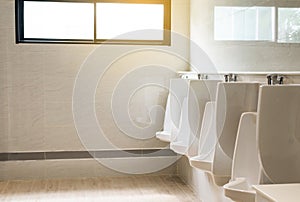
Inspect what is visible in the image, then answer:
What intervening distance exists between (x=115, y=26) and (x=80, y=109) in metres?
0.93

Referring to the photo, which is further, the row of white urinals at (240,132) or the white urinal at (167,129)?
the white urinal at (167,129)

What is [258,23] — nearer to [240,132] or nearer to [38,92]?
[240,132]

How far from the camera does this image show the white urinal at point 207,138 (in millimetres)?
2629

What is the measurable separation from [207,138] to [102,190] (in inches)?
59.9

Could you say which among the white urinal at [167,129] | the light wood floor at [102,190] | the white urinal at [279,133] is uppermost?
the white urinal at [279,133]

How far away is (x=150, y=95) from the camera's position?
4.43 meters

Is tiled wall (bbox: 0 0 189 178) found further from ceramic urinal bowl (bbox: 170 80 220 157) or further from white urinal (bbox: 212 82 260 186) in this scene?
white urinal (bbox: 212 82 260 186)

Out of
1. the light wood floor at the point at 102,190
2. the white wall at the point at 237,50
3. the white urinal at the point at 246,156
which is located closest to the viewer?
the white urinal at the point at 246,156

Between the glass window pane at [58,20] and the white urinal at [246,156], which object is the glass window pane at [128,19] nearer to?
the glass window pane at [58,20]

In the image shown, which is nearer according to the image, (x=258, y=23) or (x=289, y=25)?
(x=289, y=25)

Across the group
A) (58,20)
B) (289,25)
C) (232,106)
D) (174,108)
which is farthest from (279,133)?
(58,20)

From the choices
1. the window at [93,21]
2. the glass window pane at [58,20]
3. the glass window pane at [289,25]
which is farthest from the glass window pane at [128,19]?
the glass window pane at [289,25]

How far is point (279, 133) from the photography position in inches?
64.4

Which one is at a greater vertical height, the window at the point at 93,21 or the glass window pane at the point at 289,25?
the window at the point at 93,21
